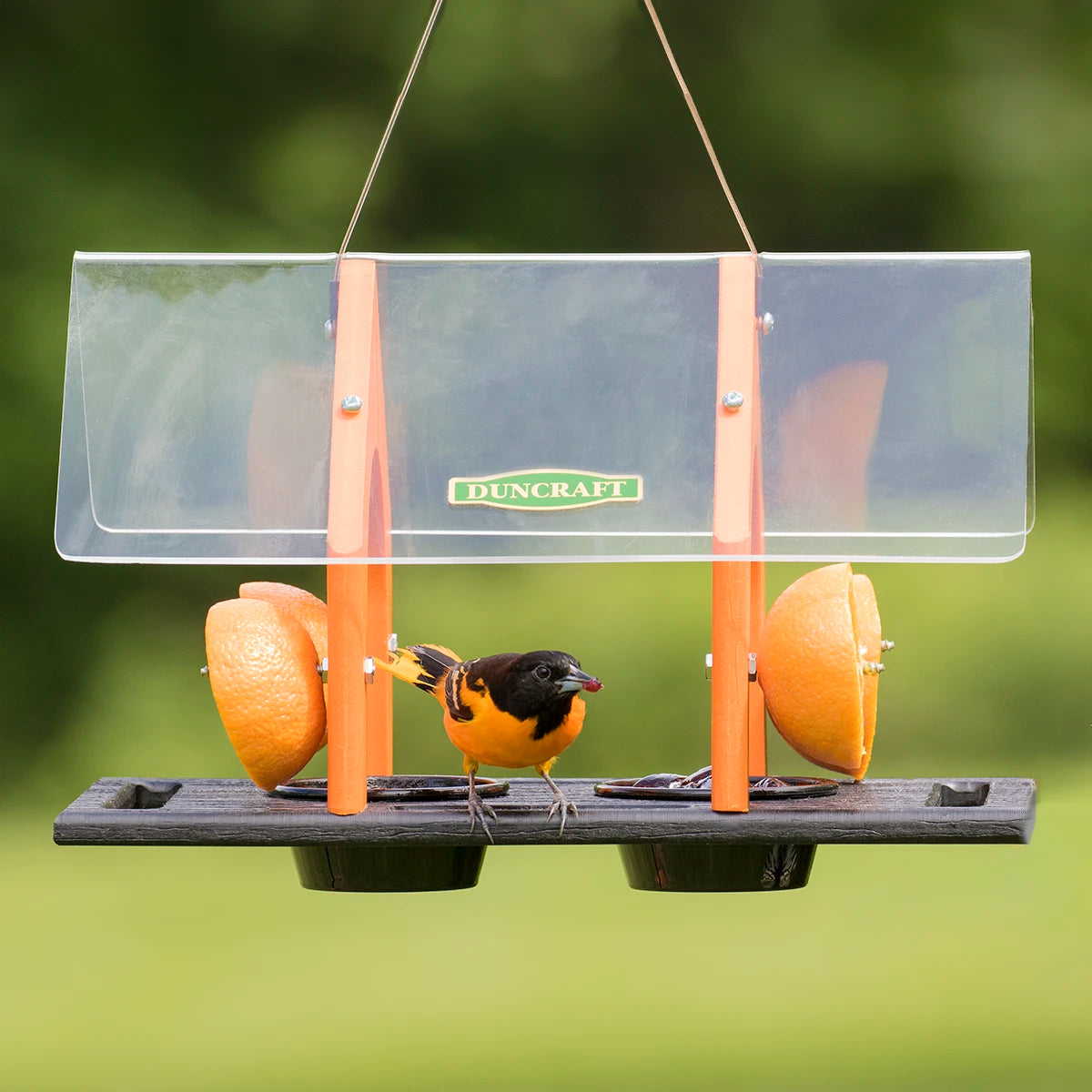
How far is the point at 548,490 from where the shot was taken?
2.07 meters

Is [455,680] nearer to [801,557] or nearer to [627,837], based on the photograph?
[627,837]

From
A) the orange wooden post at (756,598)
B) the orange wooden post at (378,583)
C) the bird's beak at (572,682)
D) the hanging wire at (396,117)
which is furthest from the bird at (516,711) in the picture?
the hanging wire at (396,117)

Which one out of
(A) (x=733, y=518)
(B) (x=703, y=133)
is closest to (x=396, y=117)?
(B) (x=703, y=133)

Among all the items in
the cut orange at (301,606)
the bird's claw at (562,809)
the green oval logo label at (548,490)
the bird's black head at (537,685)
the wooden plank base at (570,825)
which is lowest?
the wooden plank base at (570,825)

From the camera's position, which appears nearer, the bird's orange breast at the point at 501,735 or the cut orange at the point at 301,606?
the bird's orange breast at the point at 501,735

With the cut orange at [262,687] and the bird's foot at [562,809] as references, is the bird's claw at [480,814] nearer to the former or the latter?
the bird's foot at [562,809]

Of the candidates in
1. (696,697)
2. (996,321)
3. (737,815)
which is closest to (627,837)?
(737,815)

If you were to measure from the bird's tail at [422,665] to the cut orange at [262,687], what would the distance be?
141 mm

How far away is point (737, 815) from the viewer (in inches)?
81.9

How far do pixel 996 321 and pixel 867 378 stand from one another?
0.56 ft

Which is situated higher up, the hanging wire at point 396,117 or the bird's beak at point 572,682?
the hanging wire at point 396,117

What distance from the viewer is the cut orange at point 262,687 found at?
2.16 m

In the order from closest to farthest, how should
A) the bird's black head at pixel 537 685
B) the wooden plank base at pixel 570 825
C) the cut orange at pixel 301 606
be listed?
the wooden plank base at pixel 570 825 → the bird's black head at pixel 537 685 → the cut orange at pixel 301 606

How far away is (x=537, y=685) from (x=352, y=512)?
0.32m
